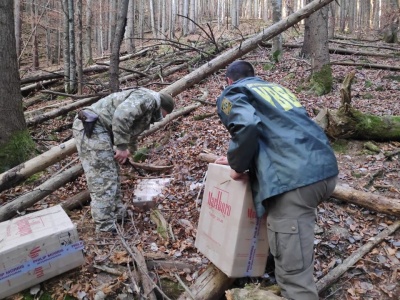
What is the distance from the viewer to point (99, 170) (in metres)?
4.21

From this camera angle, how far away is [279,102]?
2773 millimetres

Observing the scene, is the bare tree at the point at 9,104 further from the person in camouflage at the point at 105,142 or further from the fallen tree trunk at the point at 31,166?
the person in camouflage at the point at 105,142

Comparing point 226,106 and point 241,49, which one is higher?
point 241,49

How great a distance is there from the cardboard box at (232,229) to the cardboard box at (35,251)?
4.58ft

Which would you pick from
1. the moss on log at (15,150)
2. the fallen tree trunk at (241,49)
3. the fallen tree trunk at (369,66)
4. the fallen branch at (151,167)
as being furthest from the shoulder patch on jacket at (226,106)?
the fallen tree trunk at (369,66)

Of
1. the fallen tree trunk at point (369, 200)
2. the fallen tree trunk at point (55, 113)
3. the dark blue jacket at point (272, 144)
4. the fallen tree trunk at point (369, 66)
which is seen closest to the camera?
Result: the dark blue jacket at point (272, 144)

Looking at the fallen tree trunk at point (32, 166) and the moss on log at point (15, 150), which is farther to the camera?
the moss on log at point (15, 150)

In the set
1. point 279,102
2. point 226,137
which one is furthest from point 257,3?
point 279,102

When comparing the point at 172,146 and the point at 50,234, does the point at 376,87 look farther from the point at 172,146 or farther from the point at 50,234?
the point at 50,234

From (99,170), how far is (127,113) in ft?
2.87

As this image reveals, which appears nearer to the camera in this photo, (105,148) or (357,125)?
(105,148)

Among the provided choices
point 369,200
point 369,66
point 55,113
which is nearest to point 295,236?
point 369,200

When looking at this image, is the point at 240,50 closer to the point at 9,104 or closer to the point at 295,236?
the point at 9,104

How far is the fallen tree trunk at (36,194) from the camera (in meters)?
4.30
